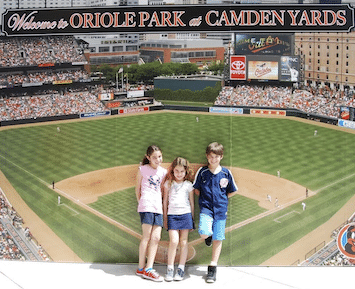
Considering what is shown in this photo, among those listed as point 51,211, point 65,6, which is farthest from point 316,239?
point 65,6

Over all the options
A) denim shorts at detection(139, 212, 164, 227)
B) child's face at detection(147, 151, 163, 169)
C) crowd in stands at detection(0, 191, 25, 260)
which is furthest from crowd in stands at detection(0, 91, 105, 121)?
denim shorts at detection(139, 212, 164, 227)

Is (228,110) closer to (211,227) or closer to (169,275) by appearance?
(211,227)

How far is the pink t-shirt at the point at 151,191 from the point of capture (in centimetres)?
419

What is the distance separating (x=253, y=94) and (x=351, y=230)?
1.89 meters

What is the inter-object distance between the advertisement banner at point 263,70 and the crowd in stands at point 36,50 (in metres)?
1.95

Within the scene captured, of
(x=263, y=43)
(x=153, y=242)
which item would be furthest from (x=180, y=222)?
(x=263, y=43)

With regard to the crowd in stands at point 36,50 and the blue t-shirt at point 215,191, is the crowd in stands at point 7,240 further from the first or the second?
the blue t-shirt at point 215,191

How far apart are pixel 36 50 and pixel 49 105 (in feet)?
2.17

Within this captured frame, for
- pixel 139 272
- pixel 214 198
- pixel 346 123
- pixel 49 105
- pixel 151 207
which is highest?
pixel 49 105

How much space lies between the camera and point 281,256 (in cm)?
457

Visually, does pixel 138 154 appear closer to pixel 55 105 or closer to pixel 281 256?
pixel 55 105

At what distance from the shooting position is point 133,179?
478 cm

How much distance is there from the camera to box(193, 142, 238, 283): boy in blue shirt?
4.06 meters

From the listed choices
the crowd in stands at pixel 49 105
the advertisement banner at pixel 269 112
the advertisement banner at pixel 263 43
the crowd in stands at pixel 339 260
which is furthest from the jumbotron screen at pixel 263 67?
the crowd in stands at pixel 339 260
